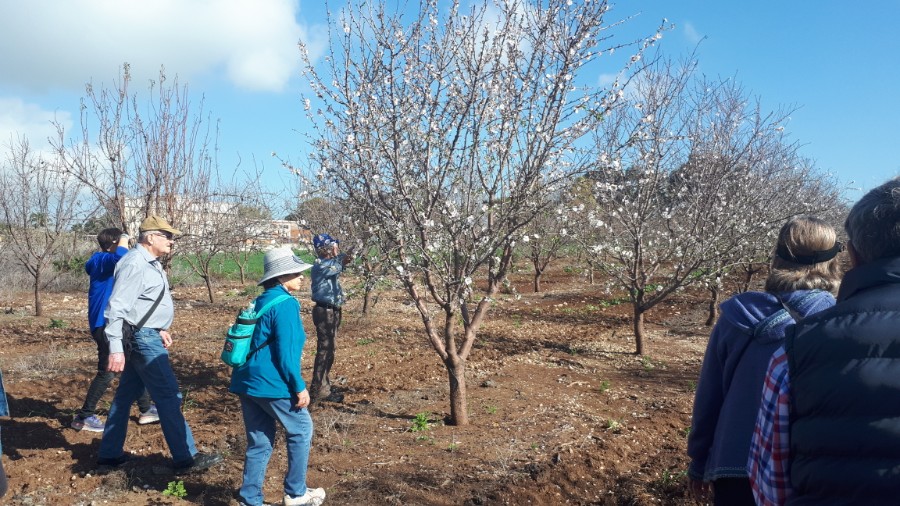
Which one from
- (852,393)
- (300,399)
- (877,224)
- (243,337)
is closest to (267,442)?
(300,399)

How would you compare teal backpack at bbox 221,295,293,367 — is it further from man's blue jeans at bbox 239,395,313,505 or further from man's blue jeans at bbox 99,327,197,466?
man's blue jeans at bbox 99,327,197,466

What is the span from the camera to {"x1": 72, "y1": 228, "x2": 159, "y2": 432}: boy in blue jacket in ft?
16.5

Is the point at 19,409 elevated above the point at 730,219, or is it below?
below

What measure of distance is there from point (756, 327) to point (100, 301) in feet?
15.8

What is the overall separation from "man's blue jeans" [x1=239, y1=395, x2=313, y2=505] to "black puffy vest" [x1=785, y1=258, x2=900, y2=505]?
8.95 ft

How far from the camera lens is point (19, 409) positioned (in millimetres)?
5703

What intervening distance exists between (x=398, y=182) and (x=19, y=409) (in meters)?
4.15

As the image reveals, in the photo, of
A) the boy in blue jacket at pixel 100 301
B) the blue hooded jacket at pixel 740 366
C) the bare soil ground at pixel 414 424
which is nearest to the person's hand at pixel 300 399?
the bare soil ground at pixel 414 424

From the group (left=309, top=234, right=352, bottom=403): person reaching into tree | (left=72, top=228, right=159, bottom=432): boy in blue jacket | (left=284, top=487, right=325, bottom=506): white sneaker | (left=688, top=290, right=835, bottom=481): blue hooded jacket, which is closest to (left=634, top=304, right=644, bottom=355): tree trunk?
(left=309, top=234, right=352, bottom=403): person reaching into tree

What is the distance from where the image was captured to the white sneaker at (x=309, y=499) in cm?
357

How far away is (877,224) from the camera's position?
4.87 feet

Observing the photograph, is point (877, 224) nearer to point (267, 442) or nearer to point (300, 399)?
point (300, 399)

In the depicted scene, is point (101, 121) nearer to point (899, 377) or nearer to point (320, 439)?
point (320, 439)

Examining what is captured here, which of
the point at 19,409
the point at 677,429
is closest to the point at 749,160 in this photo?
the point at 677,429
